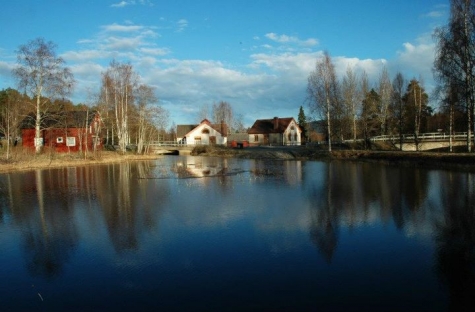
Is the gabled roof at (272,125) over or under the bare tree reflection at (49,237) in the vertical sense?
over

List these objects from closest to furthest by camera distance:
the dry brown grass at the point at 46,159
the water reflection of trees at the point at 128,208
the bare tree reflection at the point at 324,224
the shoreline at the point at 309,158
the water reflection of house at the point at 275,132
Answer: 1. the bare tree reflection at the point at 324,224
2. the water reflection of trees at the point at 128,208
3. the shoreline at the point at 309,158
4. the dry brown grass at the point at 46,159
5. the water reflection of house at the point at 275,132

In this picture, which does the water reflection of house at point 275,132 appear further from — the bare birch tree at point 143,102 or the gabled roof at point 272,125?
the bare birch tree at point 143,102

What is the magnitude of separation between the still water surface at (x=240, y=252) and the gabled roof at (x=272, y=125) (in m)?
64.5

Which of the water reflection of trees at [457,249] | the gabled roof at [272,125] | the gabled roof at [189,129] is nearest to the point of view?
the water reflection of trees at [457,249]

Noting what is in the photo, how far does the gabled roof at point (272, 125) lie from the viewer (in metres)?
79.8

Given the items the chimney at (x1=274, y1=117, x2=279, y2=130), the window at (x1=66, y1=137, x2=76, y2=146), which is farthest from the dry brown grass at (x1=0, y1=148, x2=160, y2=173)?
the chimney at (x1=274, y1=117, x2=279, y2=130)

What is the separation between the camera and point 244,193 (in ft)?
54.4

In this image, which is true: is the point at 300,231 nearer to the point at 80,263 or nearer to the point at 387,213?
the point at 387,213

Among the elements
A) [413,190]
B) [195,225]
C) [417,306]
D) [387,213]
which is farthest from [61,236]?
[413,190]

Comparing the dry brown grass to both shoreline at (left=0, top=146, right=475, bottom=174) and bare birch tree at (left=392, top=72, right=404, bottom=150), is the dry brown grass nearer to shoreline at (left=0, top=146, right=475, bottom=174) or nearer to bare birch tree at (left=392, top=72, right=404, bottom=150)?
shoreline at (left=0, top=146, right=475, bottom=174)

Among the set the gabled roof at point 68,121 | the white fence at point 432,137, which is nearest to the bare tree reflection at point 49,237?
the gabled roof at point 68,121

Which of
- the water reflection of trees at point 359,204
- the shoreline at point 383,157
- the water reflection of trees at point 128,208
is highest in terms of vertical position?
the shoreline at point 383,157

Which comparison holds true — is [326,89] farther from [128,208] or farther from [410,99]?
[128,208]

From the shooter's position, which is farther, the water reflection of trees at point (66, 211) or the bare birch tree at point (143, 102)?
the bare birch tree at point (143, 102)
